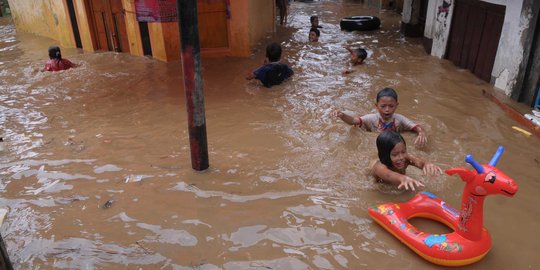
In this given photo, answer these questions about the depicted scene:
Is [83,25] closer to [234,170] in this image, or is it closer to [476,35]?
[234,170]

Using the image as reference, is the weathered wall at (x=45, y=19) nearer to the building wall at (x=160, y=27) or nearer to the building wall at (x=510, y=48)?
the building wall at (x=160, y=27)

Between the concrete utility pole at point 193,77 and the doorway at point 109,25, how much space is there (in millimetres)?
6316

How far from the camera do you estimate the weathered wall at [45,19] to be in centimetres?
1058

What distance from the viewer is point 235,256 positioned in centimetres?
305

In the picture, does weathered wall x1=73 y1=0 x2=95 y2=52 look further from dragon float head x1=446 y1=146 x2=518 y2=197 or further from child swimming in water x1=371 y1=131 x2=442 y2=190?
dragon float head x1=446 y1=146 x2=518 y2=197

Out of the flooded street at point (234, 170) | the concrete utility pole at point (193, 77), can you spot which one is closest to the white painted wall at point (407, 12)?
the flooded street at point (234, 170)

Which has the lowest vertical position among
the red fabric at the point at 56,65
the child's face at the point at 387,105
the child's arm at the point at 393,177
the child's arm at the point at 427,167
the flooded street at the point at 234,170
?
the flooded street at the point at 234,170

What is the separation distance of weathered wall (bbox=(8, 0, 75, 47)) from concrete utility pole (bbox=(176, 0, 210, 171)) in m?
8.06

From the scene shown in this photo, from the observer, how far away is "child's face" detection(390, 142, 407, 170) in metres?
3.67

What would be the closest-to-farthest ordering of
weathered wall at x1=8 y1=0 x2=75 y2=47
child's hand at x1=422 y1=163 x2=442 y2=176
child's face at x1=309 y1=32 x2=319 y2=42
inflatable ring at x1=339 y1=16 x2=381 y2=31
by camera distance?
child's hand at x1=422 y1=163 x2=442 y2=176 < child's face at x1=309 y1=32 x2=319 y2=42 < weathered wall at x1=8 y1=0 x2=75 y2=47 < inflatable ring at x1=339 y1=16 x2=381 y2=31

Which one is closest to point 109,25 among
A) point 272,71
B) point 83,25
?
point 83,25

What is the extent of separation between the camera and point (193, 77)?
3.88 m

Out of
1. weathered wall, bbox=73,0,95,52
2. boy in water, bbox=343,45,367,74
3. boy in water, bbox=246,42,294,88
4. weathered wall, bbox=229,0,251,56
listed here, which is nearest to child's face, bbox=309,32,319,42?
weathered wall, bbox=229,0,251,56

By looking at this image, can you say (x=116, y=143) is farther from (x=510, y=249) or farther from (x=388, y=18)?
(x=388, y=18)
